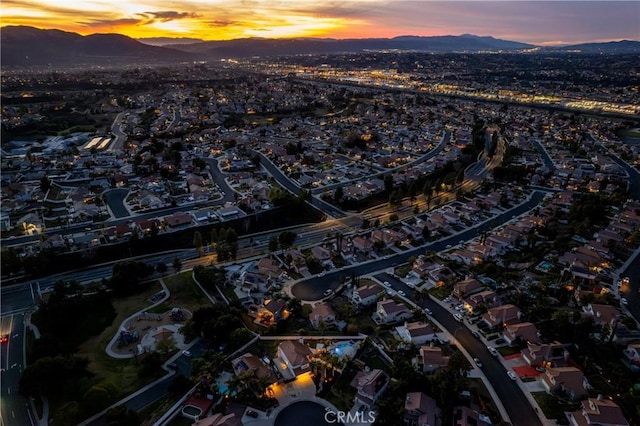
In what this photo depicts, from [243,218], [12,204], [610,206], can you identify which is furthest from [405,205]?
[12,204]

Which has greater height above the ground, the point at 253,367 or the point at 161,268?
the point at 253,367

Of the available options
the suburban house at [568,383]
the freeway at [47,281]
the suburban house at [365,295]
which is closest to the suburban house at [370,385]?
the suburban house at [365,295]

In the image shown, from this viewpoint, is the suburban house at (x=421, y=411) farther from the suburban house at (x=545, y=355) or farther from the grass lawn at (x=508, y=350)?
the suburban house at (x=545, y=355)

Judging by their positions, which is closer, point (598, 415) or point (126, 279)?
point (598, 415)

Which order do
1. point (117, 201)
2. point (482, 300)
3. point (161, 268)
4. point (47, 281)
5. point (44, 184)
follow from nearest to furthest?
1. point (482, 300)
2. point (47, 281)
3. point (161, 268)
4. point (117, 201)
5. point (44, 184)

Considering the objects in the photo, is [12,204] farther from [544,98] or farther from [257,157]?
[544,98]

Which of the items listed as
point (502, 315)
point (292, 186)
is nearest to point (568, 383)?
point (502, 315)

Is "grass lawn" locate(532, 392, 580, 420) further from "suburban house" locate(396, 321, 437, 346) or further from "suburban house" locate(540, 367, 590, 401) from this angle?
"suburban house" locate(396, 321, 437, 346)

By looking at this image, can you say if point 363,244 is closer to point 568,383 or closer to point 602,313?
point 602,313

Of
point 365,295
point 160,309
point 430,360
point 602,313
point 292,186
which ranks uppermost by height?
point 602,313
